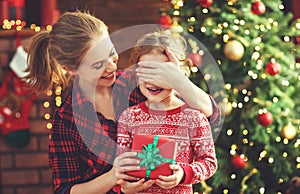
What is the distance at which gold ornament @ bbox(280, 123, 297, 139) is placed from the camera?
12.1ft

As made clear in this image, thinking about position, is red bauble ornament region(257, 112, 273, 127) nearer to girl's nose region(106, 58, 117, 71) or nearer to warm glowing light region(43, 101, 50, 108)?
warm glowing light region(43, 101, 50, 108)

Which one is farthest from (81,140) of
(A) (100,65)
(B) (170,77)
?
(B) (170,77)

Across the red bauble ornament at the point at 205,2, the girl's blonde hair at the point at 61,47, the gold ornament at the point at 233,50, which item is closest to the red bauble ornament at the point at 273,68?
the gold ornament at the point at 233,50

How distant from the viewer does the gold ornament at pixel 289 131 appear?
145 inches

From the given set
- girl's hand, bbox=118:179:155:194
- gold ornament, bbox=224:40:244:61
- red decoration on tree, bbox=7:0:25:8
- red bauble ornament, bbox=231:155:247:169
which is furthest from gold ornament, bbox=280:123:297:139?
girl's hand, bbox=118:179:155:194

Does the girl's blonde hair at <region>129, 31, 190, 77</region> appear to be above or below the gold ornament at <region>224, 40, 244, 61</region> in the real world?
above

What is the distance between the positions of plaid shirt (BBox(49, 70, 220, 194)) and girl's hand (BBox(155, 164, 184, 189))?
0.29 meters

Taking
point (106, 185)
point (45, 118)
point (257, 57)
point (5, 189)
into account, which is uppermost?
point (106, 185)

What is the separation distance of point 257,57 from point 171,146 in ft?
5.82

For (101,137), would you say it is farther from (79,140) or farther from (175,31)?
(175,31)

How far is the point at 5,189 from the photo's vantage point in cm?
438

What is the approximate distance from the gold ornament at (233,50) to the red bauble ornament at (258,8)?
20 centimetres

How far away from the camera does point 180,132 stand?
211cm

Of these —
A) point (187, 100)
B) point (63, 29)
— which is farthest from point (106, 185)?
point (63, 29)
